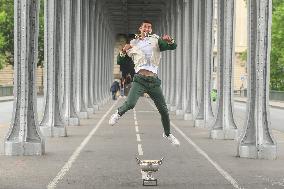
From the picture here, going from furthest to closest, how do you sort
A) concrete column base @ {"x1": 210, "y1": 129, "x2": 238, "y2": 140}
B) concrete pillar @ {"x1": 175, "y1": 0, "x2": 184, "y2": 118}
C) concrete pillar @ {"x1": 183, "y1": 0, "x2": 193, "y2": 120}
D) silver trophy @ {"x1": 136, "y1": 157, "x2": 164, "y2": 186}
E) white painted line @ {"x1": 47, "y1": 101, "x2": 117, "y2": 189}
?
concrete pillar @ {"x1": 175, "y1": 0, "x2": 184, "y2": 118}
concrete pillar @ {"x1": 183, "y1": 0, "x2": 193, "y2": 120}
concrete column base @ {"x1": 210, "y1": 129, "x2": 238, "y2": 140}
white painted line @ {"x1": 47, "y1": 101, "x2": 117, "y2": 189}
silver trophy @ {"x1": 136, "y1": 157, "x2": 164, "y2": 186}

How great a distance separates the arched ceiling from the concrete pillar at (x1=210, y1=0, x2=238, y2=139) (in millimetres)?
36625

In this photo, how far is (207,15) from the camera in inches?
1153

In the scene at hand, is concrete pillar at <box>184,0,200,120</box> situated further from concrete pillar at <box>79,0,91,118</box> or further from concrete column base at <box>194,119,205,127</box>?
concrete pillar at <box>79,0,91,118</box>

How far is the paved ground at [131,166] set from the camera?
11.4 m

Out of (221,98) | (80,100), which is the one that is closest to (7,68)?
(80,100)

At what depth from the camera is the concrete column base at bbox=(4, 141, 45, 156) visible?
52.5ft

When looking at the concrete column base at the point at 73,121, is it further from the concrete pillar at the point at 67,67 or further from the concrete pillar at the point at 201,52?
the concrete pillar at the point at 201,52

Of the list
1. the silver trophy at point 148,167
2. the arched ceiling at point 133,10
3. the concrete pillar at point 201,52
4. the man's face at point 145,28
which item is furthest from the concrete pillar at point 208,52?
the arched ceiling at point 133,10

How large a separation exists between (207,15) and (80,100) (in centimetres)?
916

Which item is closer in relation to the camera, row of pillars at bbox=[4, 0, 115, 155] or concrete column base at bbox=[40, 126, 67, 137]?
row of pillars at bbox=[4, 0, 115, 155]

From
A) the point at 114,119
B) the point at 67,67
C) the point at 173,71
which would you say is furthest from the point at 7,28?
the point at 114,119

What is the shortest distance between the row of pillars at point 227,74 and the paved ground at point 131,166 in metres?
0.68

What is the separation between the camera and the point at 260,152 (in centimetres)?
1599

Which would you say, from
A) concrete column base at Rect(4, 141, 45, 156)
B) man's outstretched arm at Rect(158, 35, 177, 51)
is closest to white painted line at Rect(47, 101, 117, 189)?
concrete column base at Rect(4, 141, 45, 156)
